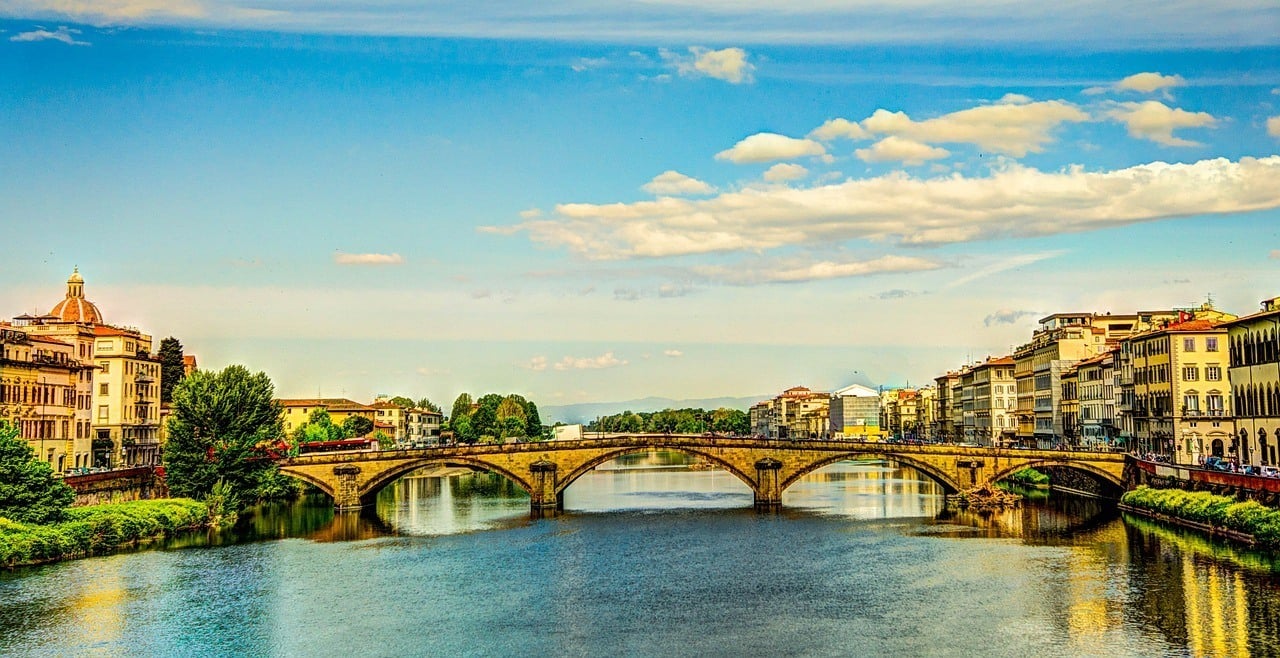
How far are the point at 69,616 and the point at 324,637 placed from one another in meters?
10.1

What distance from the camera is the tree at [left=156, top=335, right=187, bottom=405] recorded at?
11256cm

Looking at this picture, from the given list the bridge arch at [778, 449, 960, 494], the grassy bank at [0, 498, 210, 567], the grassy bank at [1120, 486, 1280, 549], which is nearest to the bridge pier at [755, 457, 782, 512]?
the bridge arch at [778, 449, 960, 494]

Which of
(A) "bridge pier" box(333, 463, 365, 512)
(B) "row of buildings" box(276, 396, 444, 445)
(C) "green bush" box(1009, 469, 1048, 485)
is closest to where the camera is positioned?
(A) "bridge pier" box(333, 463, 365, 512)

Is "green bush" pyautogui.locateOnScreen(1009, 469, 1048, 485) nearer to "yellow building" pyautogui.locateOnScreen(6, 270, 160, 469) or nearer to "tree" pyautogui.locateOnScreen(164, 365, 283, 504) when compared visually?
"tree" pyautogui.locateOnScreen(164, 365, 283, 504)

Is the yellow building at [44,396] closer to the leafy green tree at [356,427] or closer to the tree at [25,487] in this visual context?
the tree at [25,487]

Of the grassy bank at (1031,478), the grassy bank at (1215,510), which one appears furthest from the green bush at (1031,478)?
the grassy bank at (1215,510)

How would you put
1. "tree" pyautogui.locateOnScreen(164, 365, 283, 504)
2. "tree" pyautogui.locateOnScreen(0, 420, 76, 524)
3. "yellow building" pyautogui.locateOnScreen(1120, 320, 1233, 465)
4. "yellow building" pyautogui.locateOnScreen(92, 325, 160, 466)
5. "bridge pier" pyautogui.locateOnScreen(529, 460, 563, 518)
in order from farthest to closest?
"yellow building" pyautogui.locateOnScreen(92, 325, 160, 466) → "bridge pier" pyautogui.locateOnScreen(529, 460, 563, 518) → "yellow building" pyautogui.locateOnScreen(1120, 320, 1233, 465) → "tree" pyautogui.locateOnScreen(164, 365, 283, 504) → "tree" pyautogui.locateOnScreen(0, 420, 76, 524)

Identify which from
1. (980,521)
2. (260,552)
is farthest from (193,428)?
(980,521)

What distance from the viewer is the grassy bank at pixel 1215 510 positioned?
57.3 meters

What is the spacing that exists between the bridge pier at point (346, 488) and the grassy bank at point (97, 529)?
11.6 m

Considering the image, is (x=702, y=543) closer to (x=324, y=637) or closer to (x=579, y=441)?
(x=579, y=441)

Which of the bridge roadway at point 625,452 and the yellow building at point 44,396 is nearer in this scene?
the yellow building at point 44,396

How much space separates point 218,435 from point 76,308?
22430 mm

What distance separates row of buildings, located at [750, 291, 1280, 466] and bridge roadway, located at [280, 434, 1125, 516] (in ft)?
24.9
